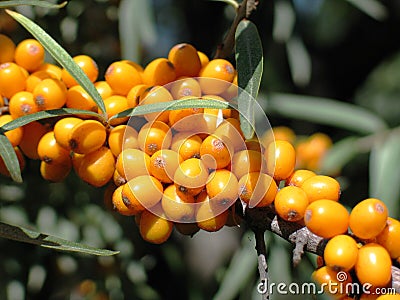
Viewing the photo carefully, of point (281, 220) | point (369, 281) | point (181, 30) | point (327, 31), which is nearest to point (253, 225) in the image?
point (281, 220)

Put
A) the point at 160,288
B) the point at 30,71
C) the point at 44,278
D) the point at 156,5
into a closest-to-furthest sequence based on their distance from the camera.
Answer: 1. the point at 30,71
2. the point at 44,278
3. the point at 160,288
4. the point at 156,5

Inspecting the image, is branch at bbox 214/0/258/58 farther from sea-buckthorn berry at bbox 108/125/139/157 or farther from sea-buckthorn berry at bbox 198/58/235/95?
sea-buckthorn berry at bbox 108/125/139/157

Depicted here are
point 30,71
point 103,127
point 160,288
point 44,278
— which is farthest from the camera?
point 160,288

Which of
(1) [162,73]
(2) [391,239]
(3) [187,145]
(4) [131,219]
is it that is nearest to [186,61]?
(1) [162,73]

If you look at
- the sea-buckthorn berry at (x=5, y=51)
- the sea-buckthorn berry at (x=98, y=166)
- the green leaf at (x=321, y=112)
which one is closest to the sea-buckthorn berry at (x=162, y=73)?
the sea-buckthorn berry at (x=98, y=166)

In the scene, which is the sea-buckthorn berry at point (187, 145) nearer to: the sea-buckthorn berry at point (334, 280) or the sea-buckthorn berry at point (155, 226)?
the sea-buckthorn berry at point (155, 226)

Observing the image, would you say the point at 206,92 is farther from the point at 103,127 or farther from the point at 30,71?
the point at 30,71

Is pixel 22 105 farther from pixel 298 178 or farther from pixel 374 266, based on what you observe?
pixel 374 266
